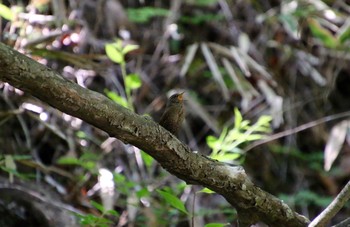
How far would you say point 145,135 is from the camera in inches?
73.4

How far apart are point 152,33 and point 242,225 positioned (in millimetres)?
3083

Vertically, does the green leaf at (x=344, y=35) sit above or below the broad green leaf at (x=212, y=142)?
below

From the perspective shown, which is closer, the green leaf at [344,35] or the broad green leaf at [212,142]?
the broad green leaf at [212,142]

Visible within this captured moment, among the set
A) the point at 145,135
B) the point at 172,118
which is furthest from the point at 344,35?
the point at 145,135

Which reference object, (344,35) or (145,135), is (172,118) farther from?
(344,35)

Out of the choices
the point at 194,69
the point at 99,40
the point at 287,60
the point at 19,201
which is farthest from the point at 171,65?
the point at 19,201

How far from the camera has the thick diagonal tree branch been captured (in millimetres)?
1627

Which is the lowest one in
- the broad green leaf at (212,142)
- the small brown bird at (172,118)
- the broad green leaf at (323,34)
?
the broad green leaf at (323,34)

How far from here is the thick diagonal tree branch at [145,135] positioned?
5.34ft

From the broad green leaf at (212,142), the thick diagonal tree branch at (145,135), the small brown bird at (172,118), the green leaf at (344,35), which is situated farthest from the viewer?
Answer: the green leaf at (344,35)

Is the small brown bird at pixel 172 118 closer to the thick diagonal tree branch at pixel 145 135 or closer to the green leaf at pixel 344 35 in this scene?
the thick diagonal tree branch at pixel 145 135

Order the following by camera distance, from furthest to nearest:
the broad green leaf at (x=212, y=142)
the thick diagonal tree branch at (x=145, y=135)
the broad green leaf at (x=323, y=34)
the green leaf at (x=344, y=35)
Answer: the broad green leaf at (x=323, y=34)
the green leaf at (x=344, y=35)
the broad green leaf at (x=212, y=142)
the thick diagonal tree branch at (x=145, y=135)

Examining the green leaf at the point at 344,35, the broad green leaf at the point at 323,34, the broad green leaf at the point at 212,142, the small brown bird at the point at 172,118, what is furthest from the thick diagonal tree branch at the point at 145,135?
the broad green leaf at the point at 323,34

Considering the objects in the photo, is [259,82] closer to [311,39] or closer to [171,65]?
[171,65]
